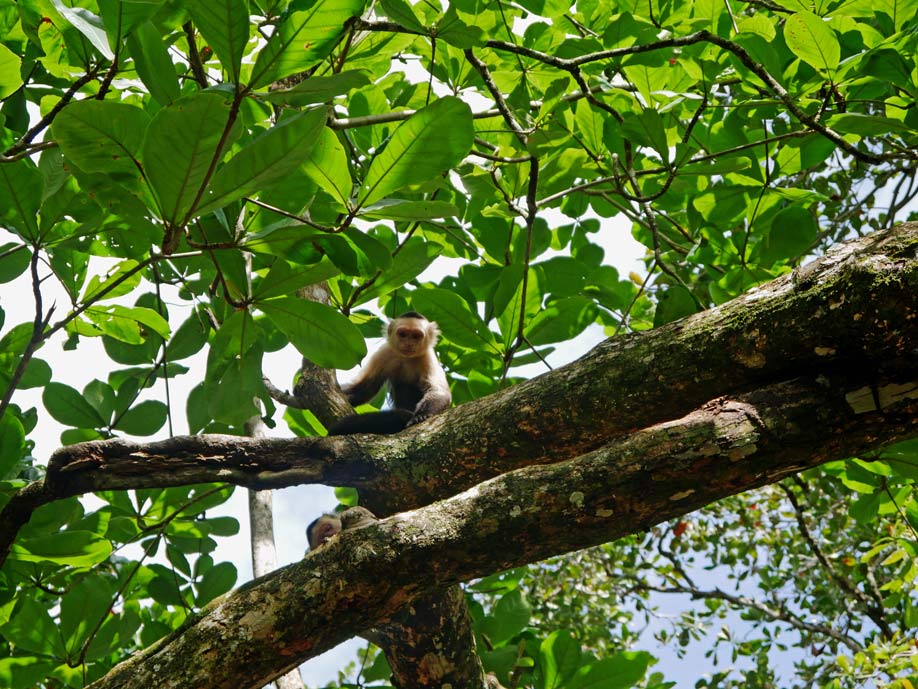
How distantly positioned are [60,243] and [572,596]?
5.80 m

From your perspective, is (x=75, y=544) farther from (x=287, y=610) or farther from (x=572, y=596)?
(x=572, y=596)

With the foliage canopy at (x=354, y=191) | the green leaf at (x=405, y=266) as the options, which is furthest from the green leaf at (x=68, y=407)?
the green leaf at (x=405, y=266)

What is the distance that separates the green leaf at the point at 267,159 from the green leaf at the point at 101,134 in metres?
0.24

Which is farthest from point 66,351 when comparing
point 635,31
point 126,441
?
point 635,31

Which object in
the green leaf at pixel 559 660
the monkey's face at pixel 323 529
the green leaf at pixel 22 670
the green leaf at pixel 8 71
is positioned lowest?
the green leaf at pixel 559 660

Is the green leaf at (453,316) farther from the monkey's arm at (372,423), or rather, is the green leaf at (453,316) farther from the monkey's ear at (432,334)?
the monkey's ear at (432,334)

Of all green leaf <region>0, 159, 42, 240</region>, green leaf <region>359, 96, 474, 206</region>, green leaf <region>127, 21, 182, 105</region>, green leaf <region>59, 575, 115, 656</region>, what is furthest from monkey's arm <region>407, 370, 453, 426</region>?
green leaf <region>127, 21, 182, 105</region>

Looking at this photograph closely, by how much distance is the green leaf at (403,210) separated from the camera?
195cm

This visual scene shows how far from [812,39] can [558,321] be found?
1283 millimetres

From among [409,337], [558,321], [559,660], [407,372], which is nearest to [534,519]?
[558,321]

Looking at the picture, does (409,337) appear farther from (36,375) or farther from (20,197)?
(20,197)

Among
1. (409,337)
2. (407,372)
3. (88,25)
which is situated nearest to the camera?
(88,25)

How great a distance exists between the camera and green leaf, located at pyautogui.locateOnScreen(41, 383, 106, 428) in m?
3.30

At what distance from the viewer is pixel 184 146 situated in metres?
1.63
